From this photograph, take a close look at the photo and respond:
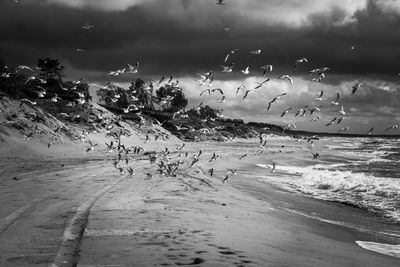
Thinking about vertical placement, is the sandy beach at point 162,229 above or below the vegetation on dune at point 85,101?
below

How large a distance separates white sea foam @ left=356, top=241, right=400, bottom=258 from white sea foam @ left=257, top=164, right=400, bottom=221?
15.7 ft

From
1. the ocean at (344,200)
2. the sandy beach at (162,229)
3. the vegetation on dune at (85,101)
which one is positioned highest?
the vegetation on dune at (85,101)

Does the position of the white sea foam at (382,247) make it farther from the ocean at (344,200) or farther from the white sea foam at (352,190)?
the white sea foam at (352,190)

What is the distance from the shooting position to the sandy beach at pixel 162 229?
25.1ft

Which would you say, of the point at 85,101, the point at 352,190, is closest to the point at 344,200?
the point at 352,190

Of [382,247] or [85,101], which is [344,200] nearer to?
[382,247]

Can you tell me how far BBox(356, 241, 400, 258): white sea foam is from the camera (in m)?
10.4

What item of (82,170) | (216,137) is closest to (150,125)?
(216,137)

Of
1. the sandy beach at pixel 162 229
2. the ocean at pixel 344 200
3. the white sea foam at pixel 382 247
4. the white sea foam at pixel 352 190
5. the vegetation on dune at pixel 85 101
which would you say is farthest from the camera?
the vegetation on dune at pixel 85 101

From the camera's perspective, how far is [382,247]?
11.0m

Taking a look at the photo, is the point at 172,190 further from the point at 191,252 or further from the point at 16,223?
the point at 191,252

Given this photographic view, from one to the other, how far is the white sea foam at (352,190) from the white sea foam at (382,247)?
→ 4.79 metres

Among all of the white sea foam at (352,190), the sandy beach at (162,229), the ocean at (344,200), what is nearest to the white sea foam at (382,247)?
the ocean at (344,200)

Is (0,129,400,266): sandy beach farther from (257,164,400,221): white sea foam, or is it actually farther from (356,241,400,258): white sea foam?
(257,164,400,221): white sea foam
